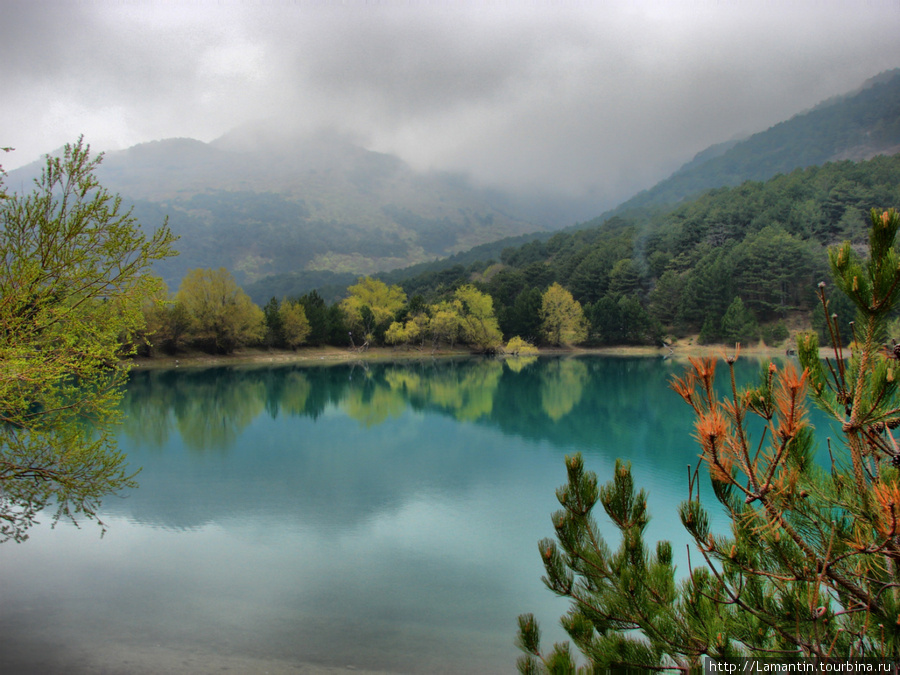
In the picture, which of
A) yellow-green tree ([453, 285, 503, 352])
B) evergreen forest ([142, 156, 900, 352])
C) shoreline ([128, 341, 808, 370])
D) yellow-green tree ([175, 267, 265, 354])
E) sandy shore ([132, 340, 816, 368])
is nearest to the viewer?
shoreline ([128, 341, 808, 370])

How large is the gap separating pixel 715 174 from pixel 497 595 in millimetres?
221953

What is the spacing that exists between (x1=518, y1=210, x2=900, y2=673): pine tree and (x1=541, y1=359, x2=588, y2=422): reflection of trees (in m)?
22.4

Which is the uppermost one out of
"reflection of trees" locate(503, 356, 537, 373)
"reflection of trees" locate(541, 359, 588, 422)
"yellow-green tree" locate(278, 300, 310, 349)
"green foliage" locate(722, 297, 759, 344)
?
"yellow-green tree" locate(278, 300, 310, 349)

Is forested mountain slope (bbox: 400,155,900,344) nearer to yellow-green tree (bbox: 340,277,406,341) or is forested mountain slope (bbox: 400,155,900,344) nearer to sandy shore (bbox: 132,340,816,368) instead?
sandy shore (bbox: 132,340,816,368)

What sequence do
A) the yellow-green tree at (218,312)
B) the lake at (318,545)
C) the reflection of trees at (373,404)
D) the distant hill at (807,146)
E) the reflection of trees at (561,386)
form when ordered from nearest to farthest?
the lake at (318,545), the reflection of trees at (373,404), the reflection of trees at (561,386), the yellow-green tree at (218,312), the distant hill at (807,146)

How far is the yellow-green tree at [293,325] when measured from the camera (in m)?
58.0

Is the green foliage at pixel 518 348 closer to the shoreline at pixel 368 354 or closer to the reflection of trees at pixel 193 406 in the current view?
the shoreline at pixel 368 354

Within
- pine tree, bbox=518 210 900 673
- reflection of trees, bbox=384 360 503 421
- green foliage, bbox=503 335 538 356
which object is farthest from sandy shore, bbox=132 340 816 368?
pine tree, bbox=518 210 900 673

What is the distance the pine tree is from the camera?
239 cm

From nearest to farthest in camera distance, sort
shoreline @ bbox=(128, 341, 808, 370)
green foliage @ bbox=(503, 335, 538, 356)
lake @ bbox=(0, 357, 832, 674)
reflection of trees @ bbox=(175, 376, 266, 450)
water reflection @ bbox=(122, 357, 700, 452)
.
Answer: lake @ bbox=(0, 357, 832, 674) → reflection of trees @ bbox=(175, 376, 266, 450) → water reflection @ bbox=(122, 357, 700, 452) → shoreline @ bbox=(128, 341, 808, 370) → green foliage @ bbox=(503, 335, 538, 356)

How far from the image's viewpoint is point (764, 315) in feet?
209

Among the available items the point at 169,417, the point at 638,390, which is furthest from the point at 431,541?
the point at 638,390

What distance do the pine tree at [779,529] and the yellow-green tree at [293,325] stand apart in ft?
187

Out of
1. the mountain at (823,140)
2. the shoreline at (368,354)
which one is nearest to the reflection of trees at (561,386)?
the shoreline at (368,354)
